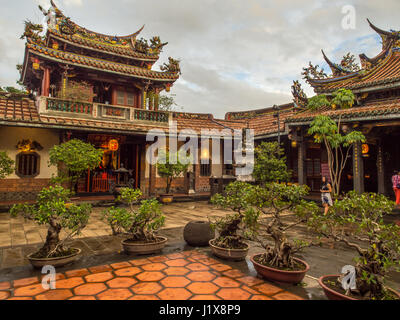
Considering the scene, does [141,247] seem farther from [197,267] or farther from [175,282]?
[175,282]

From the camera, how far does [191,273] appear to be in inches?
143

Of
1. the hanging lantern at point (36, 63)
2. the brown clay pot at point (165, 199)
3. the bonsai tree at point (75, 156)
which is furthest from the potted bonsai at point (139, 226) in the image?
the hanging lantern at point (36, 63)

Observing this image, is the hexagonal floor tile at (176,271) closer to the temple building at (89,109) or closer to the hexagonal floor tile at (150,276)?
the hexagonal floor tile at (150,276)

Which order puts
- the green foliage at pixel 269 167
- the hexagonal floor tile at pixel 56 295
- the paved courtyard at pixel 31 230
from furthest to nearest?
1. the green foliage at pixel 269 167
2. the paved courtyard at pixel 31 230
3. the hexagonal floor tile at pixel 56 295

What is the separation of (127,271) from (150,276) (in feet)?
1.30

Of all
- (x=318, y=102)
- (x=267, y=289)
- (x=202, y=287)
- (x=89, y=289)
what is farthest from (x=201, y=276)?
(x=318, y=102)

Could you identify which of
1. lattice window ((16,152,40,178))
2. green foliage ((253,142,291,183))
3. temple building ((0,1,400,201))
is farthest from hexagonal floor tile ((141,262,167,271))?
lattice window ((16,152,40,178))

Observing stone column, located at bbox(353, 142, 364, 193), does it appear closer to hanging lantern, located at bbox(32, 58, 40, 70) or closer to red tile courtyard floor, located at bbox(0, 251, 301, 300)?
red tile courtyard floor, located at bbox(0, 251, 301, 300)

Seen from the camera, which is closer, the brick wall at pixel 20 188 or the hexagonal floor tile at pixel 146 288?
the hexagonal floor tile at pixel 146 288

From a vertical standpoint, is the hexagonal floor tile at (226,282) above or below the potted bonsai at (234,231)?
below

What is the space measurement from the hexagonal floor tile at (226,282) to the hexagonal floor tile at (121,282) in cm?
107

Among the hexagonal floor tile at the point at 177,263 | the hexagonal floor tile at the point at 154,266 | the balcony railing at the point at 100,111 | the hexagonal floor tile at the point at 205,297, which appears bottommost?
the hexagonal floor tile at the point at 177,263

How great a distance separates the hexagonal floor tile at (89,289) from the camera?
9.75ft

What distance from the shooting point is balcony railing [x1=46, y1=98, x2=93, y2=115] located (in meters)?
10.6
